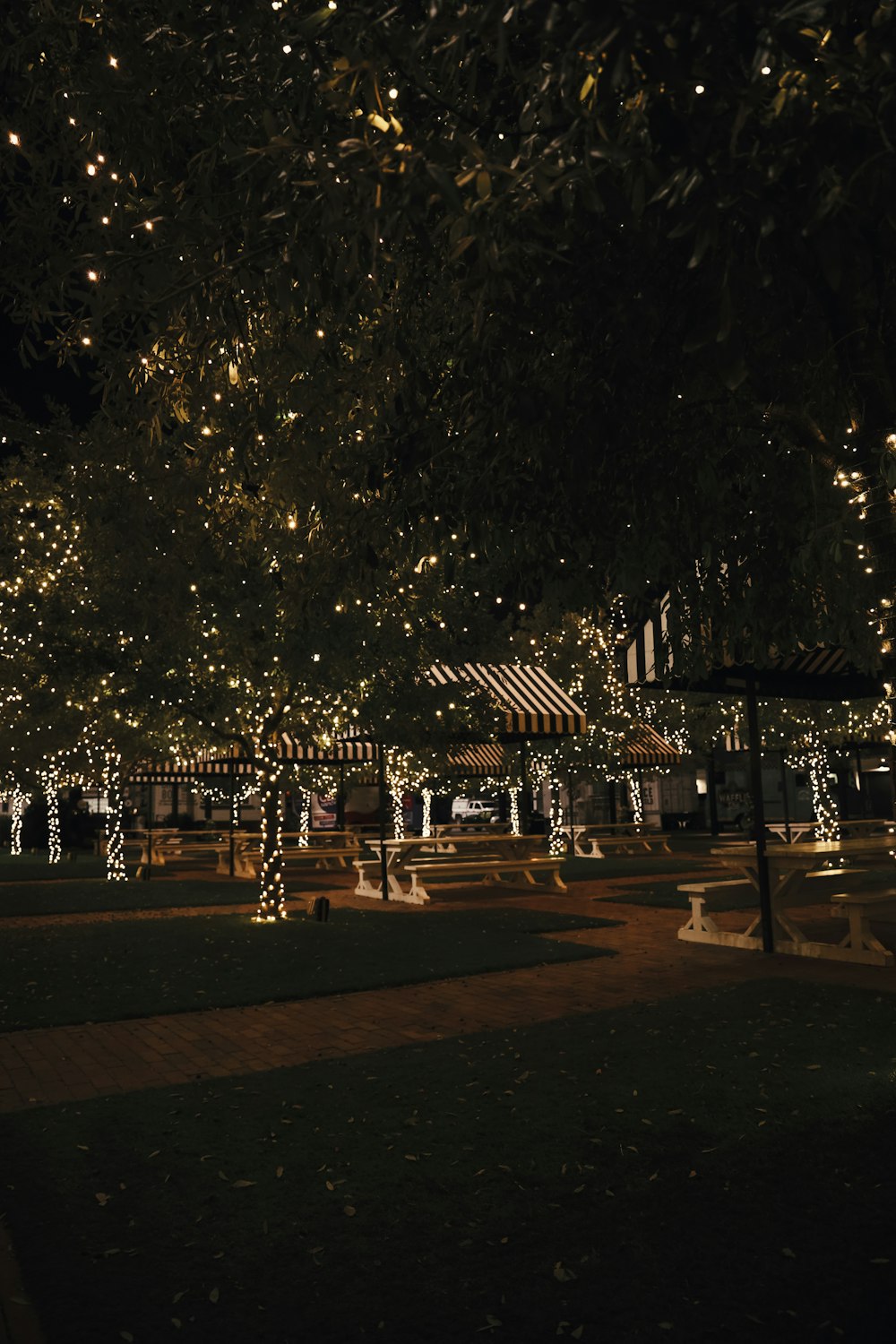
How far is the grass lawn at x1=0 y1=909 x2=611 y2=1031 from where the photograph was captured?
31.5 feet

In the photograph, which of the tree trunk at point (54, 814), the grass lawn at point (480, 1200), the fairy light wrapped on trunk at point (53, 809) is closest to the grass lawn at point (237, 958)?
the grass lawn at point (480, 1200)

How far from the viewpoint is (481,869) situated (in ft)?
67.1

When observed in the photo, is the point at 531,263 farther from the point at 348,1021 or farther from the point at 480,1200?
the point at 348,1021

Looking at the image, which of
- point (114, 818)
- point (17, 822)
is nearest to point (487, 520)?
point (114, 818)

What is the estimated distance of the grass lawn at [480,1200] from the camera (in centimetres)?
360

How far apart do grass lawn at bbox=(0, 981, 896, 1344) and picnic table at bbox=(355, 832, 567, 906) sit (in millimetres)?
11648

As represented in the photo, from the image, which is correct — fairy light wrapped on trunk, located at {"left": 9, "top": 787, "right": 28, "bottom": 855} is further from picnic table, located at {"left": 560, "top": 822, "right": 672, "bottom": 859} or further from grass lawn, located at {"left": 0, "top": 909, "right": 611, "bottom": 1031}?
grass lawn, located at {"left": 0, "top": 909, "right": 611, "bottom": 1031}

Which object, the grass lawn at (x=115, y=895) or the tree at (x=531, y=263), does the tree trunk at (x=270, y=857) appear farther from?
the tree at (x=531, y=263)

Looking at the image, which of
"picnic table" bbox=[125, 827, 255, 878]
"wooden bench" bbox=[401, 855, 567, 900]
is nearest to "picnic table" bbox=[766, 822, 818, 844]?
"wooden bench" bbox=[401, 855, 567, 900]

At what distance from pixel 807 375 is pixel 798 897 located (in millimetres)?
12504

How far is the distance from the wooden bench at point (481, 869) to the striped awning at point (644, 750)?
945cm

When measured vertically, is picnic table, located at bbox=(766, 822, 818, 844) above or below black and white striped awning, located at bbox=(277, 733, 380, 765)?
below

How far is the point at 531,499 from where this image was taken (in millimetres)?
5863

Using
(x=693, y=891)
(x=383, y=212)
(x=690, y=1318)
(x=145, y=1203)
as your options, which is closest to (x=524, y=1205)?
(x=690, y=1318)
